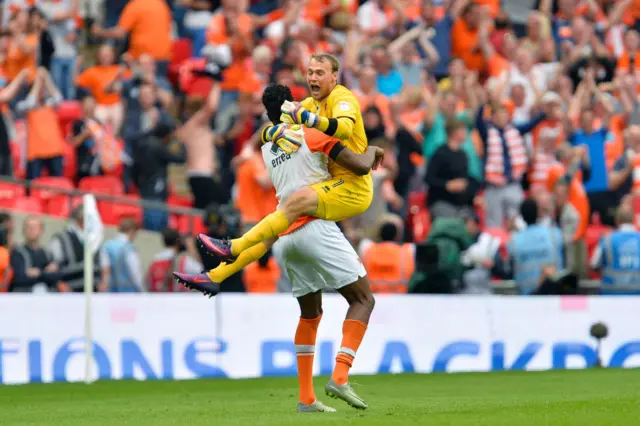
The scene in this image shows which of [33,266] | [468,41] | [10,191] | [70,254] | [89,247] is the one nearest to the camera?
[89,247]

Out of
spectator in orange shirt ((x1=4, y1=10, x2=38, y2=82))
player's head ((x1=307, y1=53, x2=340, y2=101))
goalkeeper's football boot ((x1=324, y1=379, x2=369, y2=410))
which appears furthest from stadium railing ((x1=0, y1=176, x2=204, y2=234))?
goalkeeper's football boot ((x1=324, y1=379, x2=369, y2=410))

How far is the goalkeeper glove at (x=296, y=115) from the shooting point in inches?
388

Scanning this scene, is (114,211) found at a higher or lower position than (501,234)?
higher

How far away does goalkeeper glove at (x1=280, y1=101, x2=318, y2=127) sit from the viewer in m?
9.85

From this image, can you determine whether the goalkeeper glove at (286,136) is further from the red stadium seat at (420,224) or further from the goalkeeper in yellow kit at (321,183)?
the red stadium seat at (420,224)

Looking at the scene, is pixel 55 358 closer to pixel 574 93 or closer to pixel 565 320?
pixel 565 320

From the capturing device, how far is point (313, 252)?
1034 centimetres

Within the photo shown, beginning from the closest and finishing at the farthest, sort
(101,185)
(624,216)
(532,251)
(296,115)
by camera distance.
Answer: (296,115) < (532,251) < (624,216) < (101,185)

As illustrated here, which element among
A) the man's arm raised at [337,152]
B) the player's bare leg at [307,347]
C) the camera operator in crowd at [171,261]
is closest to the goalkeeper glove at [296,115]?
the man's arm raised at [337,152]

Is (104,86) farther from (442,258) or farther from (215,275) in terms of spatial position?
(215,275)

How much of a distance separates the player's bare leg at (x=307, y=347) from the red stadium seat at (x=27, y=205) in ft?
28.6

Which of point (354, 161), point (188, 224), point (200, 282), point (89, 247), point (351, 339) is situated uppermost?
point (354, 161)

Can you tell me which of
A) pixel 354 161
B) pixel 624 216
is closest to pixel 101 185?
pixel 624 216

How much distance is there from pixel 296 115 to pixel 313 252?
108cm
